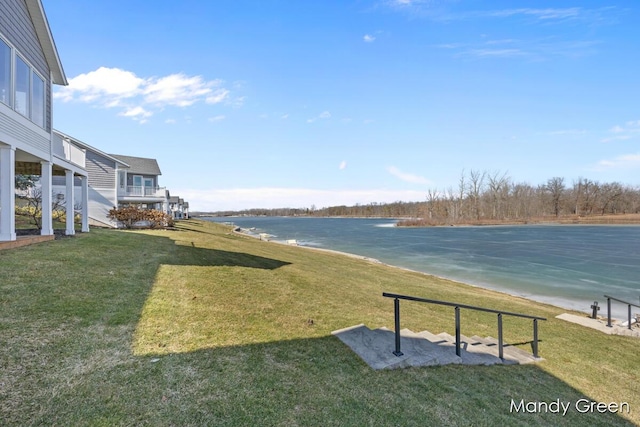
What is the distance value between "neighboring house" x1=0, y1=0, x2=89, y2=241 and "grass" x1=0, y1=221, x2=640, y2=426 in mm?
2271

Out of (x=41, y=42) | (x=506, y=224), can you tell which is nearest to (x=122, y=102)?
(x=41, y=42)

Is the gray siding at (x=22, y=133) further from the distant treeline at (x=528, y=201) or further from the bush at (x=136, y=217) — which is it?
the distant treeline at (x=528, y=201)

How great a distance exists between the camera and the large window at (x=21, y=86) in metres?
8.05

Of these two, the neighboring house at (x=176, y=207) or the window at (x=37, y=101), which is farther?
the neighboring house at (x=176, y=207)

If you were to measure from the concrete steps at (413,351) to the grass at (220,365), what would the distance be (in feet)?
0.51

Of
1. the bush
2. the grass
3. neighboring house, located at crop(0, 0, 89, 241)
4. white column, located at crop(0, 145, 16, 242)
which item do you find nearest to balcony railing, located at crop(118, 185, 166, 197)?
the bush

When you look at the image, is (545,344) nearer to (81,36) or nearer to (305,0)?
(305,0)

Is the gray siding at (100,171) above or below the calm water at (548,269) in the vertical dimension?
above

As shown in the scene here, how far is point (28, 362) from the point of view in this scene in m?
3.30

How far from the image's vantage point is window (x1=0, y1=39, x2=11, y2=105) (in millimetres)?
7926

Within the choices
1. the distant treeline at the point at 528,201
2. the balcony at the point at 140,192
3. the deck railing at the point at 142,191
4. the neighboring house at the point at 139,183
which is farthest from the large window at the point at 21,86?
the distant treeline at the point at 528,201

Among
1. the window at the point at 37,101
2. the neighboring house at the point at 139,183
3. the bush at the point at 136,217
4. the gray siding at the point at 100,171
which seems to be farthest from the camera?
the neighboring house at the point at 139,183

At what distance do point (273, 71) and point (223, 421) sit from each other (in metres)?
16.7

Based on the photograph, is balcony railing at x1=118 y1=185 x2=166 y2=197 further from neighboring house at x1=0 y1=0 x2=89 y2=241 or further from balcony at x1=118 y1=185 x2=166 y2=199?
neighboring house at x1=0 y1=0 x2=89 y2=241
